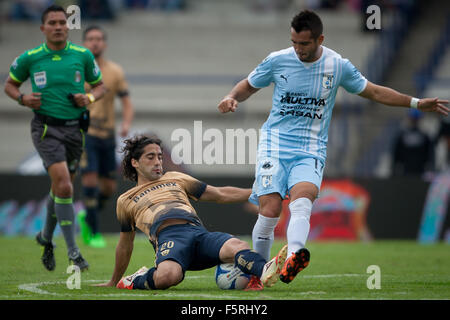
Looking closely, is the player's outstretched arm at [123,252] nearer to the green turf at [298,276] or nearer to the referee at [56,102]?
the green turf at [298,276]

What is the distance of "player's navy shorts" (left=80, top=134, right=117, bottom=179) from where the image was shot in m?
10.8

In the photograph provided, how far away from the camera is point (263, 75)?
7.02m

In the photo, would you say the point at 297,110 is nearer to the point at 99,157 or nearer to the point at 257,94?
the point at 99,157

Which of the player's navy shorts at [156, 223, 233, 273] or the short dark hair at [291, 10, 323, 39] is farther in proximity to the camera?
the short dark hair at [291, 10, 323, 39]

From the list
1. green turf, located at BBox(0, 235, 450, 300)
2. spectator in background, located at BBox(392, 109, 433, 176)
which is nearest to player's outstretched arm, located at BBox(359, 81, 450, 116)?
green turf, located at BBox(0, 235, 450, 300)

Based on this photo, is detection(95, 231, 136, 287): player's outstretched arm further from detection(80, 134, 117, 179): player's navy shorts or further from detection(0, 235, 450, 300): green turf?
detection(80, 134, 117, 179): player's navy shorts

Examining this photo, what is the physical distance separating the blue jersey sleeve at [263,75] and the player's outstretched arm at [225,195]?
0.95 meters

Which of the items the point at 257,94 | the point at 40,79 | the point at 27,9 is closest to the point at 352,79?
the point at 40,79

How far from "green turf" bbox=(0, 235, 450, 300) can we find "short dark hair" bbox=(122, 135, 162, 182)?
1.02 meters

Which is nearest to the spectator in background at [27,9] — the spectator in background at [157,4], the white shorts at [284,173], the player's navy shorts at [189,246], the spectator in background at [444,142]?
Answer: the spectator in background at [157,4]

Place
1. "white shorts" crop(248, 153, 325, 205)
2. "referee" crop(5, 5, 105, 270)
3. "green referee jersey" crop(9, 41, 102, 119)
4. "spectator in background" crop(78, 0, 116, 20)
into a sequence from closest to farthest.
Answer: "white shorts" crop(248, 153, 325, 205) → "referee" crop(5, 5, 105, 270) → "green referee jersey" crop(9, 41, 102, 119) → "spectator in background" crop(78, 0, 116, 20)

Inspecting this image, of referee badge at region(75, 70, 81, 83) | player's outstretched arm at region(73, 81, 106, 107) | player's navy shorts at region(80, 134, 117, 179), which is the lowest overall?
player's navy shorts at region(80, 134, 117, 179)

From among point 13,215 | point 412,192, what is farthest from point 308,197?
point 13,215

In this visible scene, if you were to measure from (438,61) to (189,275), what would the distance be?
13.5 m
